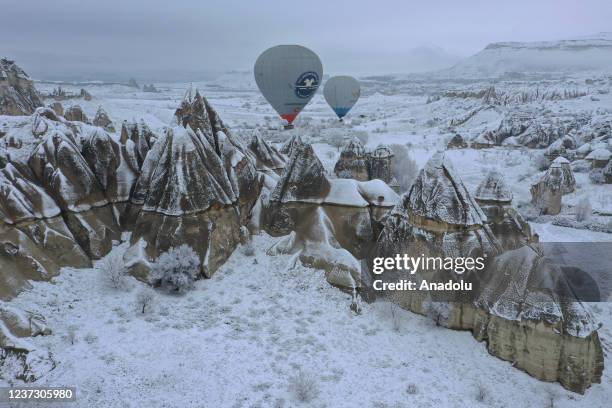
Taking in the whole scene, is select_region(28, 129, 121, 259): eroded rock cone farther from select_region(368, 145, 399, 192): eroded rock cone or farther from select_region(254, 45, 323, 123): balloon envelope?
select_region(368, 145, 399, 192): eroded rock cone

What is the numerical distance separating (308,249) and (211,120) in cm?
1046

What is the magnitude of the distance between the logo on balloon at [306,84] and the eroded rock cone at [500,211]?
17495 millimetres

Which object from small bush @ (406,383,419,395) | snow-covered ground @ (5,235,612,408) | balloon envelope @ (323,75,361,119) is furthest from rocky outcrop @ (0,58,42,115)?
small bush @ (406,383,419,395)

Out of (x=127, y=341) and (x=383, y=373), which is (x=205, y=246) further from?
(x=383, y=373)

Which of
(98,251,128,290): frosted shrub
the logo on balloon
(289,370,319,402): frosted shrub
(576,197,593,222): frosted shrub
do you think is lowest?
(289,370,319,402): frosted shrub

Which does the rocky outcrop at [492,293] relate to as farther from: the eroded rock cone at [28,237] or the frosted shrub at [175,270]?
the eroded rock cone at [28,237]

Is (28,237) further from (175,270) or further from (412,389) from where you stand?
(412,389)

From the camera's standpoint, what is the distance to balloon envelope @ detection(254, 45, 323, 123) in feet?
105

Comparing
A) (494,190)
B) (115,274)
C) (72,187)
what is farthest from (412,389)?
(72,187)

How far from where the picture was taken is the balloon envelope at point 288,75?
1257 inches

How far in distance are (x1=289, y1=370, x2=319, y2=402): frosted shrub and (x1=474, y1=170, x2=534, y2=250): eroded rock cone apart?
12.5m

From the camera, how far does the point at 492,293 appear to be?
1583 cm

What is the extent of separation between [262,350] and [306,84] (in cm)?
2416

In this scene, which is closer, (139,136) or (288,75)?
(139,136)
